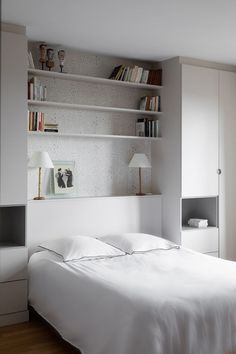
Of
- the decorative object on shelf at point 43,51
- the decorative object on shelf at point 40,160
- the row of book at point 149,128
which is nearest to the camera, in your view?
the decorative object on shelf at point 40,160

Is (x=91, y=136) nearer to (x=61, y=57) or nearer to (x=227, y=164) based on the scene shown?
(x=61, y=57)

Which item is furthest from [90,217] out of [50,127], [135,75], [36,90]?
[135,75]

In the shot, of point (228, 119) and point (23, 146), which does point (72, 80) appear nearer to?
point (23, 146)

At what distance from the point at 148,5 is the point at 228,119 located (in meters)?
2.11

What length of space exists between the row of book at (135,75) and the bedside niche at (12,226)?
1.71 meters

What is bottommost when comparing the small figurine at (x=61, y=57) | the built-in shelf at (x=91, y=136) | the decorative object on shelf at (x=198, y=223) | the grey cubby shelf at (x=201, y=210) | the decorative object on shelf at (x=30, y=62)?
the decorative object on shelf at (x=198, y=223)

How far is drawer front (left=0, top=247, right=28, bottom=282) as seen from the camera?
11.8 feet

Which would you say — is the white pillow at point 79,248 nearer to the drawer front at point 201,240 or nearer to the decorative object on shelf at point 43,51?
the drawer front at point 201,240

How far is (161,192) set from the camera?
4.82 metres

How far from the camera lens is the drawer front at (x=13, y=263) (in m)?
3.60

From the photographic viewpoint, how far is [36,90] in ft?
13.3

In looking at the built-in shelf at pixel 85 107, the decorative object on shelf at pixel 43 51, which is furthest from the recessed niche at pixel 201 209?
the decorative object on shelf at pixel 43 51

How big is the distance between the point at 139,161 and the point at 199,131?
2.35ft

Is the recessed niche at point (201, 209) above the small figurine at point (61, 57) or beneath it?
beneath
